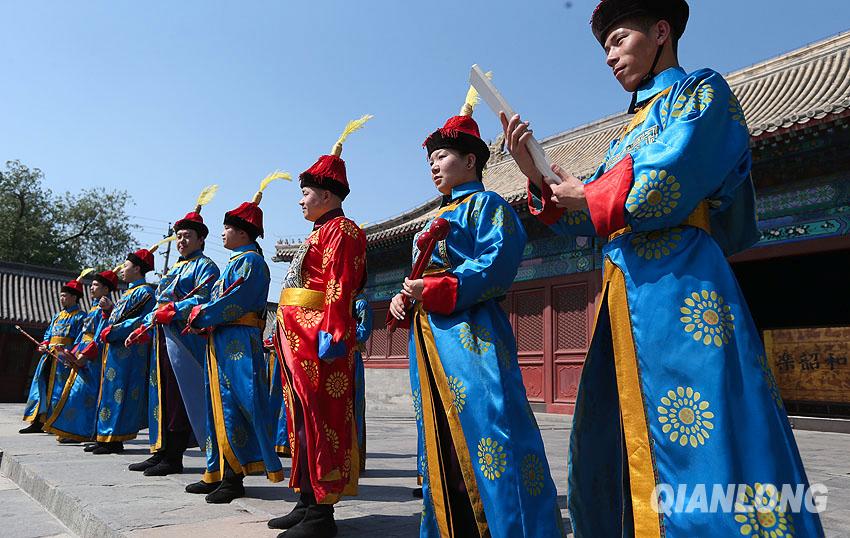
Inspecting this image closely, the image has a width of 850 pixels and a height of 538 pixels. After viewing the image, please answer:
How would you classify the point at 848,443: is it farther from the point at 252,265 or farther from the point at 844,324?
the point at 252,265

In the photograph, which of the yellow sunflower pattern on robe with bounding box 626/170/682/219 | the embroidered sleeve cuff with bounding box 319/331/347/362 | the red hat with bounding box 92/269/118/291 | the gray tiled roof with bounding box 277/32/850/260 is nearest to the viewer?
the yellow sunflower pattern on robe with bounding box 626/170/682/219

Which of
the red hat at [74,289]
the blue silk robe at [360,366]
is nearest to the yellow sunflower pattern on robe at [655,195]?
the blue silk robe at [360,366]

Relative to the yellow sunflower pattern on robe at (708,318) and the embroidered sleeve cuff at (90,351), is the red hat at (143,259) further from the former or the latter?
the yellow sunflower pattern on robe at (708,318)

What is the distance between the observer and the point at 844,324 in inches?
451

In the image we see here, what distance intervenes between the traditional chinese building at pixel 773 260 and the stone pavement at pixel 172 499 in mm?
3432

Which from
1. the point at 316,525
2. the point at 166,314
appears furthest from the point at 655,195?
the point at 166,314

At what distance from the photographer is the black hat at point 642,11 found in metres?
1.58

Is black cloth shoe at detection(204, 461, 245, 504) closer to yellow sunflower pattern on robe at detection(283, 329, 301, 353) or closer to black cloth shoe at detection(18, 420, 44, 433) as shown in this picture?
yellow sunflower pattern on robe at detection(283, 329, 301, 353)

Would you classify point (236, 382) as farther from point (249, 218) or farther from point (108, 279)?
point (108, 279)

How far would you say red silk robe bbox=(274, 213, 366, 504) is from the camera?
260 centimetres

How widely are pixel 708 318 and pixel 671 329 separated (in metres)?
0.08

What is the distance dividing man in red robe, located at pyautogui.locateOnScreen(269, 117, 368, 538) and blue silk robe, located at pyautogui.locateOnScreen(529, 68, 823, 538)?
4.40 ft

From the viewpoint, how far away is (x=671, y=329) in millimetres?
1304

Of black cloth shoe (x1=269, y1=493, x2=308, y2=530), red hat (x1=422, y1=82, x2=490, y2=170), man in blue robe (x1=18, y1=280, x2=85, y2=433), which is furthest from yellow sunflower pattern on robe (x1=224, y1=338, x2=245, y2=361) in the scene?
man in blue robe (x1=18, y1=280, x2=85, y2=433)
